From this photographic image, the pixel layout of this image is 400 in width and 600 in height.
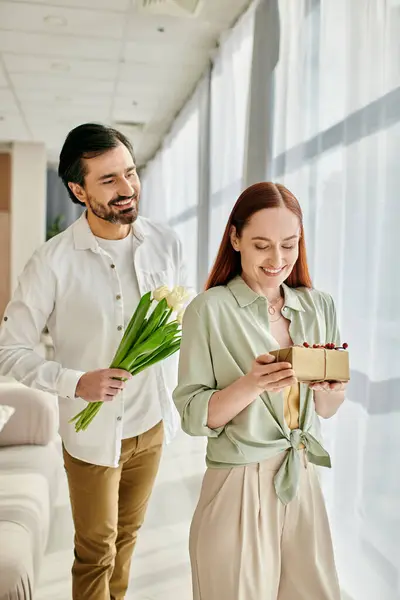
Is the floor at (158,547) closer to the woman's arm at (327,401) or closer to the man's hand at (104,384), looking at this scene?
the man's hand at (104,384)

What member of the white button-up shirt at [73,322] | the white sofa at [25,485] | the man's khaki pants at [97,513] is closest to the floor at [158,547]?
the white sofa at [25,485]

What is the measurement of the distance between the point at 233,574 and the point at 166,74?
4479 millimetres

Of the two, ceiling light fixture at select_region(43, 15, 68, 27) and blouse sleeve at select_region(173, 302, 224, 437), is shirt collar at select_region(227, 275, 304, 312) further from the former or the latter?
ceiling light fixture at select_region(43, 15, 68, 27)

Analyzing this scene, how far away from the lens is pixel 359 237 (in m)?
2.19

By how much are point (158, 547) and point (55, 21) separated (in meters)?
3.28

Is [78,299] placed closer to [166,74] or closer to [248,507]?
[248,507]

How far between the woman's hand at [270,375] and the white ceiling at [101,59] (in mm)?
3148

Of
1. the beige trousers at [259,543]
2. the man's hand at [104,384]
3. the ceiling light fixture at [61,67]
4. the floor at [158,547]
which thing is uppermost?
the ceiling light fixture at [61,67]

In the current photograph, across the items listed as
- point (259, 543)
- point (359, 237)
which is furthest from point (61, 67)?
point (259, 543)

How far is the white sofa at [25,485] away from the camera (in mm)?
1737

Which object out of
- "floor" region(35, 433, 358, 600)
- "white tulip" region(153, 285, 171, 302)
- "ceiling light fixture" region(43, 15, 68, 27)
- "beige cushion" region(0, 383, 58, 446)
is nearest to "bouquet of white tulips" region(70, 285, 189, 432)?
"white tulip" region(153, 285, 171, 302)

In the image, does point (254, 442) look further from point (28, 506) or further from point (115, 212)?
point (28, 506)

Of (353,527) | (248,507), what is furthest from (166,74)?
(248,507)

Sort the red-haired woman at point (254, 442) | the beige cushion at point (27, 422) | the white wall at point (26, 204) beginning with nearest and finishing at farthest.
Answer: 1. the red-haired woman at point (254, 442)
2. the beige cushion at point (27, 422)
3. the white wall at point (26, 204)
